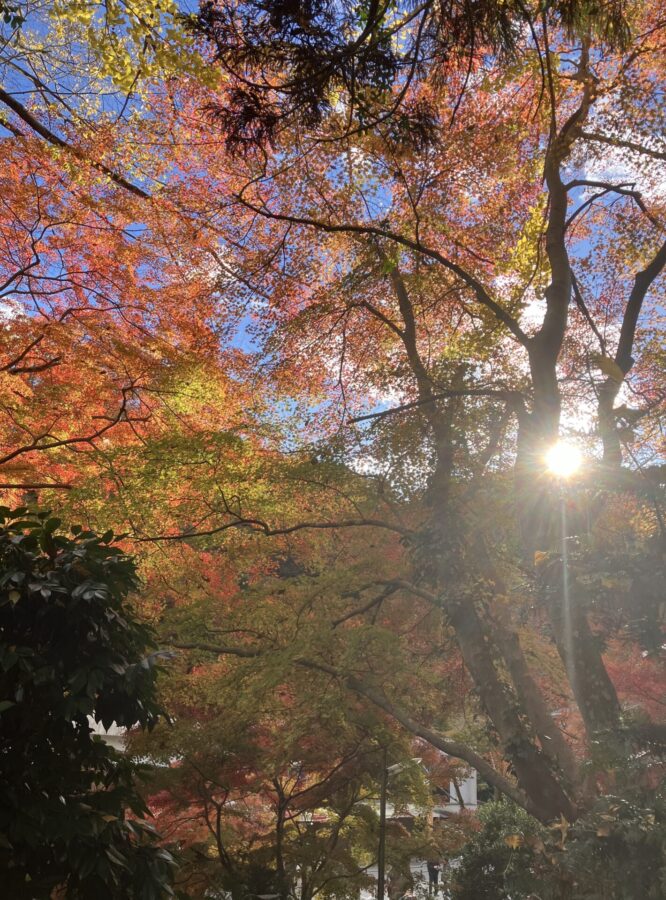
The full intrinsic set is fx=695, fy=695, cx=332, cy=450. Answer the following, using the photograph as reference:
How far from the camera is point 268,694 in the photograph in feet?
24.9

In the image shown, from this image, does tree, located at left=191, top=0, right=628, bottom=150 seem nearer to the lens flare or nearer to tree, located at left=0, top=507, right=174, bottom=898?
tree, located at left=0, top=507, right=174, bottom=898

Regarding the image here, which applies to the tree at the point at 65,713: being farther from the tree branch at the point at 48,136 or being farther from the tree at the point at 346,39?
the tree branch at the point at 48,136

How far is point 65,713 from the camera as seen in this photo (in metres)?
3.20

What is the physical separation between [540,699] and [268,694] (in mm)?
2857

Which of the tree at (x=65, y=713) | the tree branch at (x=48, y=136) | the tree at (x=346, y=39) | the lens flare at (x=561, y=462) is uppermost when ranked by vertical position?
the tree branch at (x=48, y=136)

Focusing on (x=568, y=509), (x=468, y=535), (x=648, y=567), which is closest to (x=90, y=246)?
(x=468, y=535)

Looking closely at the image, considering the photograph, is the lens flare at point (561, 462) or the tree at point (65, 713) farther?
the lens flare at point (561, 462)

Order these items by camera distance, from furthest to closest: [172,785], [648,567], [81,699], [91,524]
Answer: [172,785]
[91,524]
[648,567]
[81,699]

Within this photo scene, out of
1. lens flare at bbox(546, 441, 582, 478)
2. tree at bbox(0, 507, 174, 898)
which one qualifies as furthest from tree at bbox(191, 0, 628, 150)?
lens flare at bbox(546, 441, 582, 478)

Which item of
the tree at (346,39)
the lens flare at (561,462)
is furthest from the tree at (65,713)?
the lens flare at (561,462)

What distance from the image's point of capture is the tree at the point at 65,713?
314cm

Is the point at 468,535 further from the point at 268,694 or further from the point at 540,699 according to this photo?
the point at 268,694

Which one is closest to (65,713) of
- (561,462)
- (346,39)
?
(346,39)

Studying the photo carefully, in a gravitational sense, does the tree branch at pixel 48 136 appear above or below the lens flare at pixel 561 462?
above
